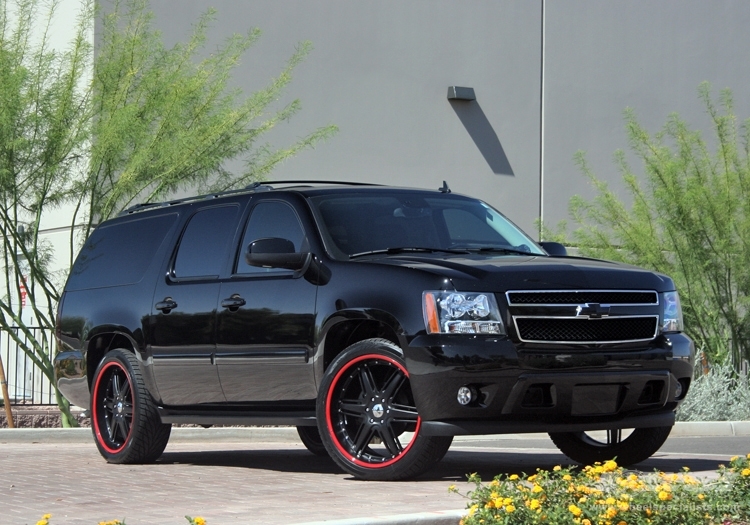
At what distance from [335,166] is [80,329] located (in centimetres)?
1299

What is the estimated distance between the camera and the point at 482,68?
25.9 metres

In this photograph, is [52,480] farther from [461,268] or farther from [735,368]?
[735,368]

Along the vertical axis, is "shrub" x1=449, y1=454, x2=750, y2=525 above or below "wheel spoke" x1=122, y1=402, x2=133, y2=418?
above

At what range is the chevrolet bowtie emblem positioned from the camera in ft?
26.3

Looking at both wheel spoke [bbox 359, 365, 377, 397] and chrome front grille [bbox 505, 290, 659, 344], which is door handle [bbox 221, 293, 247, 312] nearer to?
wheel spoke [bbox 359, 365, 377, 397]

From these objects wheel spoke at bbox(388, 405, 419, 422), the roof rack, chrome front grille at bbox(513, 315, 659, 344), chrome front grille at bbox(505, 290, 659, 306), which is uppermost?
the roof rack

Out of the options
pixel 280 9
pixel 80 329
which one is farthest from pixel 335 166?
pixel 80 329

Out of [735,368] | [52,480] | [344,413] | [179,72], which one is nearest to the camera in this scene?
[344,413]

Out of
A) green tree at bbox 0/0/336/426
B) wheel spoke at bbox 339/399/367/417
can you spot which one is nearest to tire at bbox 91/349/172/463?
wheel spoke at bbox 339/399/367/417

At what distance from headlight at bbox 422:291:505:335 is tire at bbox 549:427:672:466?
1.87 metres

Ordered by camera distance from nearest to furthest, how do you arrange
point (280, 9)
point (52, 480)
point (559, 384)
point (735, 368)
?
point (559, 384)
point (52, 480)
point (735, 368)
point (280, 9)

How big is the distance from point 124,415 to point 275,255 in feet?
8.29

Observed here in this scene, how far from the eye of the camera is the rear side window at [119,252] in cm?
1069

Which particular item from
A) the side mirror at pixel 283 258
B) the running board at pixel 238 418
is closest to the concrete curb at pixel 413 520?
the running board at pixel 238 418
